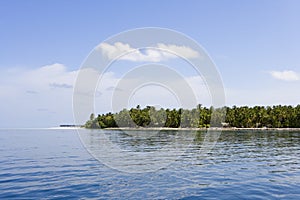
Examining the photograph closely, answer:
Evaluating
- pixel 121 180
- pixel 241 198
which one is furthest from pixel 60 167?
pixel 241 198

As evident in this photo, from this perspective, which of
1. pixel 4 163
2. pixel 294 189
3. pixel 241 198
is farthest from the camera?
pixel 4 163

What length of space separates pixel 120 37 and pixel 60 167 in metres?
15.8

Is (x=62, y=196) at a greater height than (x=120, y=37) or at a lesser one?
lesser

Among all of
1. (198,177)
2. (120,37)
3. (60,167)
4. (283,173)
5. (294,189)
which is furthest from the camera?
(60,167)

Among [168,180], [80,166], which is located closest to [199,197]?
[168,180]

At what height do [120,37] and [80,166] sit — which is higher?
[120,37]

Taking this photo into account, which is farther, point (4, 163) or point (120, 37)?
point (4, 163)

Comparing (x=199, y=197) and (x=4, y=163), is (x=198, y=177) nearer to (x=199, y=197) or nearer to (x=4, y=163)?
(x=199, y=197)

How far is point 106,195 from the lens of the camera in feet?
63.9

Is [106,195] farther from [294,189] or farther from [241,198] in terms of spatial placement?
[294,189]

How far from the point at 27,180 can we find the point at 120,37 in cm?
1355

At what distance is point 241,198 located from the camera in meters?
19.0

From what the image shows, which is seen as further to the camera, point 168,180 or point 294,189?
point 168,180

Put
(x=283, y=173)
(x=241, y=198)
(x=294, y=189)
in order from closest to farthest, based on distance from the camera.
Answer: (x=241, y=198), (x=294, y=189), (x=283, y=173)
